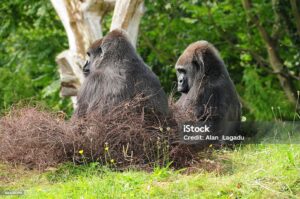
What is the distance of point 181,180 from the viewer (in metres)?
4.77

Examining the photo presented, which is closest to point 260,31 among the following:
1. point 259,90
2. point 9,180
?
point 259,90

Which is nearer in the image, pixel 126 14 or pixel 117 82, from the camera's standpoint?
pixel 117 82

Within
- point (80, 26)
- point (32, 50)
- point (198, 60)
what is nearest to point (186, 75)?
point (198, 60)

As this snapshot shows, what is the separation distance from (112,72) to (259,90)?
5.21 m

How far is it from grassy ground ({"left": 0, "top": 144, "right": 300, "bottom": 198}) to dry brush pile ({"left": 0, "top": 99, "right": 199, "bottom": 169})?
135mm

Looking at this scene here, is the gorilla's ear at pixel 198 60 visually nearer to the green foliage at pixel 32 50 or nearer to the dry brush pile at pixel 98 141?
the dry brush pile at pixel 98 141

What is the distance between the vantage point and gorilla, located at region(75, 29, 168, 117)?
604 centimetres

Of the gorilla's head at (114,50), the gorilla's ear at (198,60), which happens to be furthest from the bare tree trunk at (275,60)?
the gorilla's head at (114,50)

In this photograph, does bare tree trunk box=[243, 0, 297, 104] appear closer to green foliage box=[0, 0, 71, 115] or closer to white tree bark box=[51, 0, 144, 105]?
white tree bark box=[51, 0, 144, 105]

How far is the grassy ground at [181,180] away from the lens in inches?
172

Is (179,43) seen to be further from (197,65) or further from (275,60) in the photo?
(197,65)

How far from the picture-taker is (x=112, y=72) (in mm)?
6172

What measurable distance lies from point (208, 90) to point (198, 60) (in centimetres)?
44

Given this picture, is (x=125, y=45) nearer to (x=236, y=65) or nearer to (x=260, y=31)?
(x=260, y=31)
